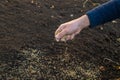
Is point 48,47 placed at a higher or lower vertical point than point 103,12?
lower

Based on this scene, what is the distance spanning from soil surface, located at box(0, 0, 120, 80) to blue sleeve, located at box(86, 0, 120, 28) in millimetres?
1032

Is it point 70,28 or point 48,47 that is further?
point 48,47

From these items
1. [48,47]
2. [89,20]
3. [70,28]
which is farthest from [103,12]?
[48,47]

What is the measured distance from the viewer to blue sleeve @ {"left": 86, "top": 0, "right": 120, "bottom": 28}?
238 cm

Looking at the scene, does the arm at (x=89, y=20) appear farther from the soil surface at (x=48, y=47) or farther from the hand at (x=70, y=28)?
the soil surface at (x=48, y=47)

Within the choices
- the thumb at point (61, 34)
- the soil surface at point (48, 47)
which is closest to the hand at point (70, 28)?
the thumb at point (61, 34)

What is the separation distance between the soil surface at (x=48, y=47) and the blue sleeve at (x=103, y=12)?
1.03 meters

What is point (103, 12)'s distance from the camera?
2396 millimetres

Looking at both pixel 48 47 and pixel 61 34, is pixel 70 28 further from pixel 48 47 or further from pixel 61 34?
pixel 48 47

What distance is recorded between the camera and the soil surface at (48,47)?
131 inches

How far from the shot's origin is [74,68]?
346 cm

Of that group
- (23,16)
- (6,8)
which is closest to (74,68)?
(23,16)

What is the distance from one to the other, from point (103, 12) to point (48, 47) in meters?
1.36

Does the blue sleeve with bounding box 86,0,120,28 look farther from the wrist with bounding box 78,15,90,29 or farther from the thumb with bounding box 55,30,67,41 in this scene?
the thumb with bounding box 55,30,67,41
